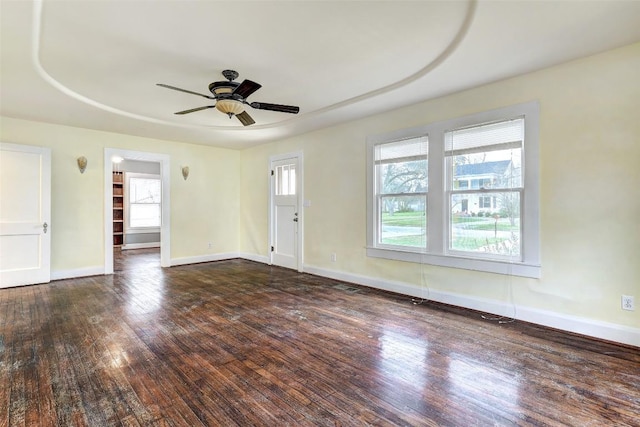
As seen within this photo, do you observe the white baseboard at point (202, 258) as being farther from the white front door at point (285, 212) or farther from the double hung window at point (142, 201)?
the double hung window at point (142, 201)

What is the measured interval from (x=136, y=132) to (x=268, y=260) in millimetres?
3394

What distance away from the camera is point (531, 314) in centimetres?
329

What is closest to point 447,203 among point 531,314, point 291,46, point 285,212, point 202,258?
point 531,314

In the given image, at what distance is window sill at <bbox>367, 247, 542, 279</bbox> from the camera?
3314mm

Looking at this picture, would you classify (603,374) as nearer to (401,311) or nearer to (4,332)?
(401,311)

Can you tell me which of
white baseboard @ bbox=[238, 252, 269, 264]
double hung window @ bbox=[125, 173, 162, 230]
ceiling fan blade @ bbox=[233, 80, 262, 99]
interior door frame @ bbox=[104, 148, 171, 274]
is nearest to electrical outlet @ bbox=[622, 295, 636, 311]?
ceiling fan blade @ bbox=[233, 80, 262, 99]

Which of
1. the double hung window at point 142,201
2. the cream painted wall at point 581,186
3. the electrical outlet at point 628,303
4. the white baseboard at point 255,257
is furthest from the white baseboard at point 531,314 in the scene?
the double hung window at point 142,201

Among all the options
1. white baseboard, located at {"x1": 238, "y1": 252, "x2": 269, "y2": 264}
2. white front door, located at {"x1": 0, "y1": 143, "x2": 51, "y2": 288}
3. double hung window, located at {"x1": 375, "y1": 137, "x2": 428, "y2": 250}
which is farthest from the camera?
white baseboard, located at {"x1": 238, "y1": 252, "x2": 269, "y2": 264}

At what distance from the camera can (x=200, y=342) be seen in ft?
9.37

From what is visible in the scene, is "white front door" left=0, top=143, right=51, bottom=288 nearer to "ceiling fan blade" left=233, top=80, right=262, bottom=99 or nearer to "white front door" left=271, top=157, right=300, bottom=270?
"white front door" left=271, top=157, right=300, bottom=270

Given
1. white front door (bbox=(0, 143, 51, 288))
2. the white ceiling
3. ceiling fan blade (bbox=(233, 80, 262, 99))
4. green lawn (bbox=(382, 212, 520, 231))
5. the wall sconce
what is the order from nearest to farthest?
the white ceiling → ceiling fan blade (bbox=(233, 80, 262, 99)) → green lawn (bbox=(382, 212, 520, 231)) → white front door (bbox=(0, 143, 51, 288)) → the wall sconce

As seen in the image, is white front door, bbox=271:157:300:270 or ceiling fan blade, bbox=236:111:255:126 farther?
white front door, bbox=271:157:300:270

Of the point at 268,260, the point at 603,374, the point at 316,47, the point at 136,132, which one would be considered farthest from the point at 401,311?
the point at 136,132

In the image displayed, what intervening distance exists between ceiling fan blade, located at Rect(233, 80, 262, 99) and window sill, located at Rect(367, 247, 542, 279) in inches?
108
